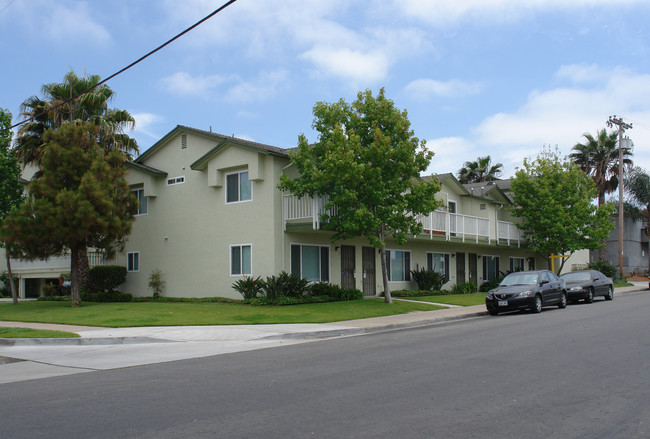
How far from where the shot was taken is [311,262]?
24.6m

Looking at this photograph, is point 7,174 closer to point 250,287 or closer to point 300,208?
point 250,287

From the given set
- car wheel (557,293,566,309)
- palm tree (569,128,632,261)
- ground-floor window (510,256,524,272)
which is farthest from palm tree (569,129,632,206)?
car wheel (557,293,566,309)

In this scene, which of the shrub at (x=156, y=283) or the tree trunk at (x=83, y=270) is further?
the tree trunk at (x=83, y=270)

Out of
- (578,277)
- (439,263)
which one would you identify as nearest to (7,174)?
(439,263)

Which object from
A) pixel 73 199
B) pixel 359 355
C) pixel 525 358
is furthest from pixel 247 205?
pixel 525 358

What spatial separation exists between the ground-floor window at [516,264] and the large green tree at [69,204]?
86.4ft

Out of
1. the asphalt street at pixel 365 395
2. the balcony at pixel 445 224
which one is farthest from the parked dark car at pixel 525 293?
the asphalt street at pixel 365 395

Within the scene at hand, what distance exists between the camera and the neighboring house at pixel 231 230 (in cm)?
2333

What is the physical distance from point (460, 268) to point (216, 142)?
54.4 ft

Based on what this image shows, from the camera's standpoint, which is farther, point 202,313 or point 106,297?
point 106,297

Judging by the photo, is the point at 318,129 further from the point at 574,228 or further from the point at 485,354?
the point at 574,228

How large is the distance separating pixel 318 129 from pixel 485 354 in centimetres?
1398

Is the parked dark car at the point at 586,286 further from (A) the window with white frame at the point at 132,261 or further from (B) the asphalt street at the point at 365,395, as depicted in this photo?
(A) the window with white frame at the point at 132,261

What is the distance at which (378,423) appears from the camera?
5809 mm
